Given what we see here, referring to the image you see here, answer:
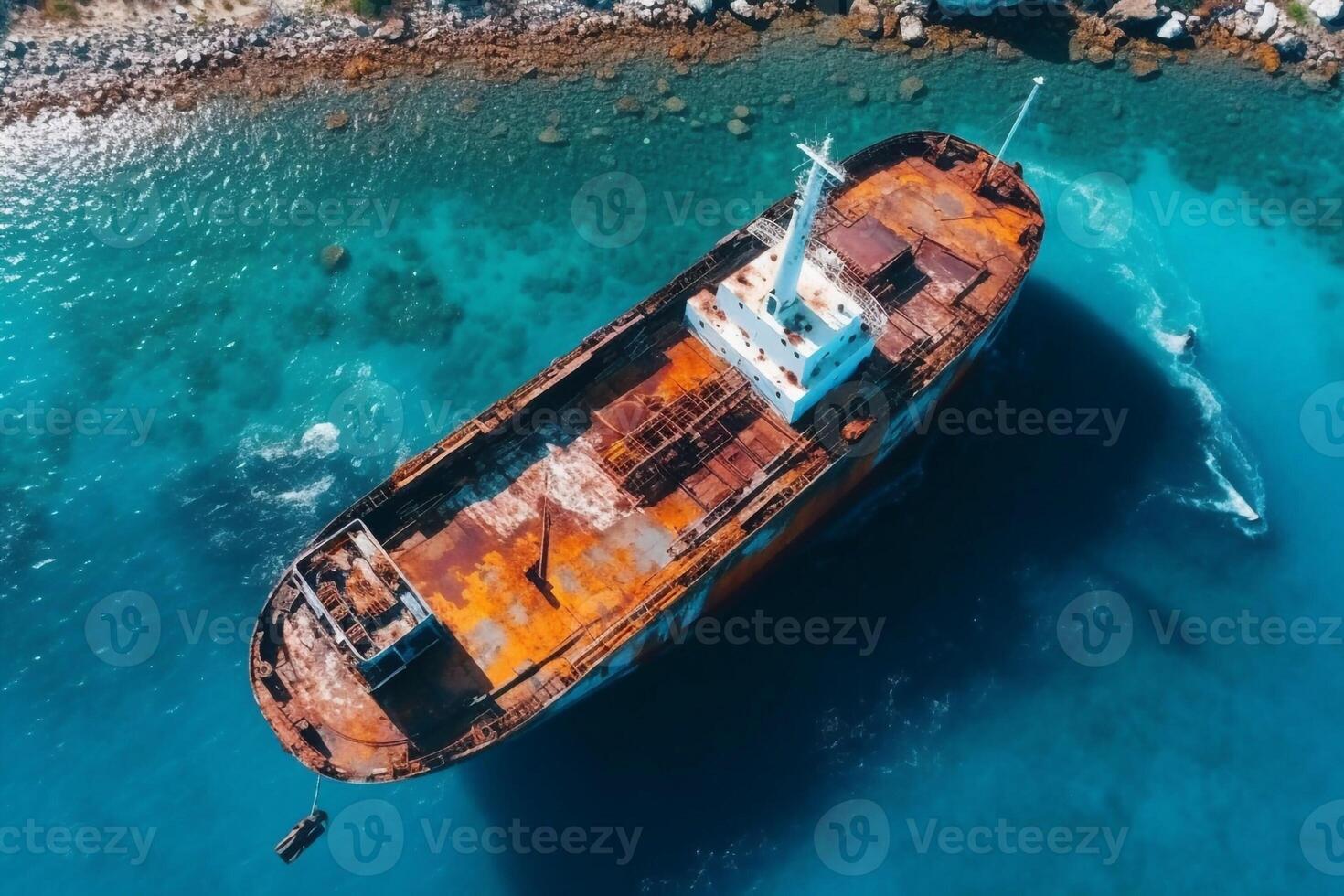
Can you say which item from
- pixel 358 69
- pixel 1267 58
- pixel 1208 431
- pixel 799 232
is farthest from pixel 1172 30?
pixel 358 69

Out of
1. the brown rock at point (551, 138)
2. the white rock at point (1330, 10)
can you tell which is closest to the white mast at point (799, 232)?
the brown rock at point (551, 138)

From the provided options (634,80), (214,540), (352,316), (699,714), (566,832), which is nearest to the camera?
(566,832)

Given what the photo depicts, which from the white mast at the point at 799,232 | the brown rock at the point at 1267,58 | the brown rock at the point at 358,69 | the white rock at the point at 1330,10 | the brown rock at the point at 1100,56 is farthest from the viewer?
the white rock at the point at 1330,10

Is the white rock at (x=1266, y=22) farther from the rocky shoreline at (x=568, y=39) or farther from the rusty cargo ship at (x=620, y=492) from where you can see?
the rusty cargo ship at (x=620, y=492)

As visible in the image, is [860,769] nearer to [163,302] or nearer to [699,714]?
[699,714]

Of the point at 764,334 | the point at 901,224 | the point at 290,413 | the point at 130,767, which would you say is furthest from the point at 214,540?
the point at 901,224

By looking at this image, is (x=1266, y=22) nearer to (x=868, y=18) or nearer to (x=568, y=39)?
(x=868, y=18)
